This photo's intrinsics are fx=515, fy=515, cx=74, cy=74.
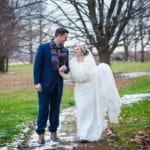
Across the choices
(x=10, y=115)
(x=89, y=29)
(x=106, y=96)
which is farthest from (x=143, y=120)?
(x=89, y=29)

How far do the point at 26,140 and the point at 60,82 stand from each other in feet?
4.47

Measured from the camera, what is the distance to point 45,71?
9.49 metres

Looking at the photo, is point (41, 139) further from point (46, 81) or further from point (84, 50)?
point (84, 50)

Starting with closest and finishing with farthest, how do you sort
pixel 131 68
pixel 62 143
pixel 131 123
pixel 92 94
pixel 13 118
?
1. pixel 62 143
2. pixel 92 94
3. pixel 131 123
4. pixel 13 118
5. pixel 131 68

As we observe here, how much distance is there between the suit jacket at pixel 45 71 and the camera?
942 cm

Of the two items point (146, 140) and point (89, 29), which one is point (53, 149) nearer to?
point (146, 140)

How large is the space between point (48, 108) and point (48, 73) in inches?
25.9

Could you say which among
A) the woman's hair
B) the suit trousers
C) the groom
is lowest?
the suit trousers

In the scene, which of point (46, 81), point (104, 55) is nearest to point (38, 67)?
point (46, 81)

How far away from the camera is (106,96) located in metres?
9.52

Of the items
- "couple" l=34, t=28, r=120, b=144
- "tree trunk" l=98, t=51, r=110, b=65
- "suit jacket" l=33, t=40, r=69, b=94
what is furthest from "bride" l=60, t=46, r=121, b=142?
"tree trunk" l=98, t=51, r=110, b=65

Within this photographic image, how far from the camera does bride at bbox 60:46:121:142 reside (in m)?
9.51

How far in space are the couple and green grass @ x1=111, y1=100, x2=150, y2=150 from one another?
501 mm

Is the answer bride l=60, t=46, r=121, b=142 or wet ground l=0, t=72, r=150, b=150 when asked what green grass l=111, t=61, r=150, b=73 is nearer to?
wet ground l=0, t=72, r=150, b=150
